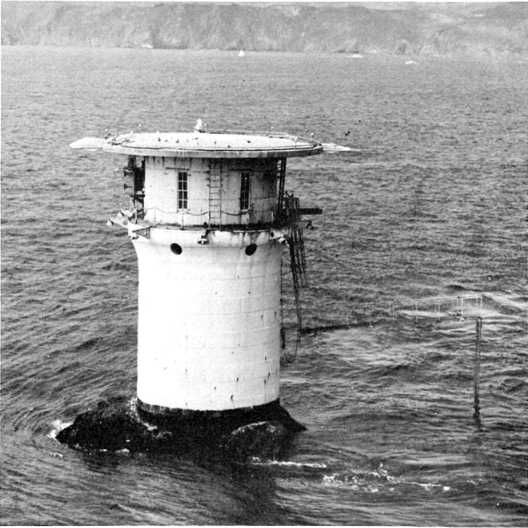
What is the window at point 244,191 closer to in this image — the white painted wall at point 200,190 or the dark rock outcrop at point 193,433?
the white painted wall at point 200,190

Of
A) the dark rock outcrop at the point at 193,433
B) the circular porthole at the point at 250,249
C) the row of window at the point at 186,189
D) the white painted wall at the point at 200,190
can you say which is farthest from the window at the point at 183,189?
the dark rock outcrop at the point at 193,433

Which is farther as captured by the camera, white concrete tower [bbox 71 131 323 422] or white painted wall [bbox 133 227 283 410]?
white painted wall [bbox 133 227 283 410]

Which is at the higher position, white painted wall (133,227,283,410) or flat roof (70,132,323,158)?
flat roof (70,132,323,158)

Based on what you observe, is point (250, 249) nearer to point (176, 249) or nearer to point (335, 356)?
point (176, 249)

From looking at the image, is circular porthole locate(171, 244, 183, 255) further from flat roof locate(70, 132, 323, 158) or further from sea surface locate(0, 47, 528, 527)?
sea surface locate(0, 47, 528, 527)

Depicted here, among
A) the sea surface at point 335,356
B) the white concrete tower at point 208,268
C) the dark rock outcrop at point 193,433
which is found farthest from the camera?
the dark rock outcrop at point 193,433

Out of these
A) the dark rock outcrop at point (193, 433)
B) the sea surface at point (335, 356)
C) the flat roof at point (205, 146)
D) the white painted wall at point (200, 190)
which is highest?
the flat roof at point (205, 146)

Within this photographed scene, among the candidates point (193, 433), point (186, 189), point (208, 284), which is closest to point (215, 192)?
point (186, 189)

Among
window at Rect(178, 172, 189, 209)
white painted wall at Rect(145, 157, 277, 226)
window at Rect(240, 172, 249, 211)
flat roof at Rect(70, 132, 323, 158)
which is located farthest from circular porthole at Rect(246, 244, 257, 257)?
flat roof at Rect(70, 132, 323, 158)
